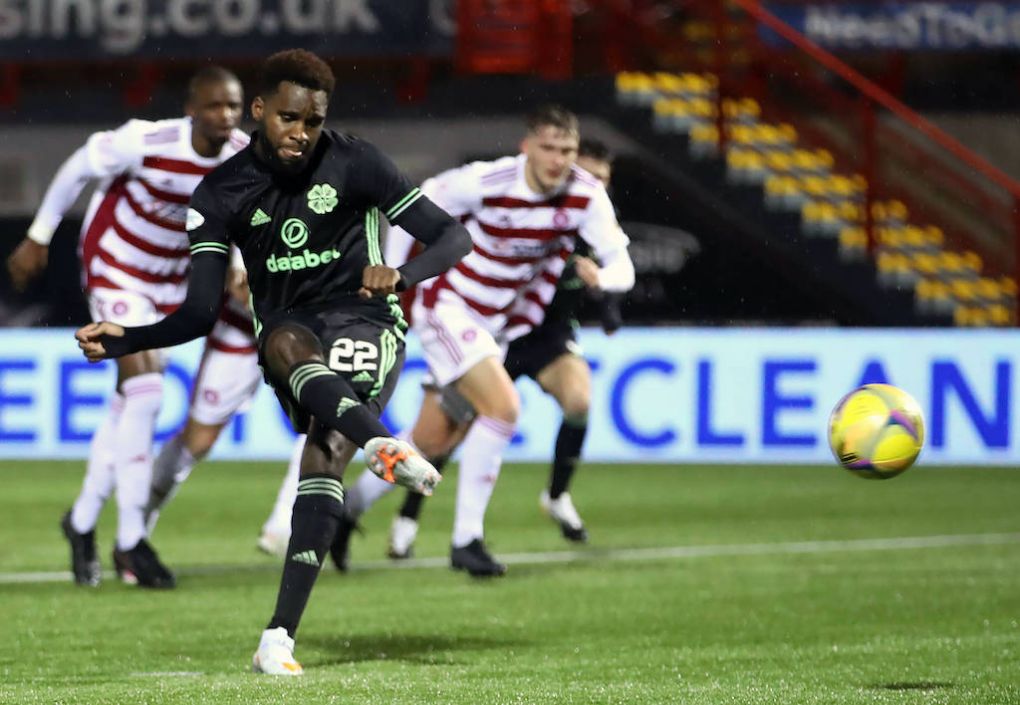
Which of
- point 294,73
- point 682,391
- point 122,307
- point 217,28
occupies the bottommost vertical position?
point 682,391

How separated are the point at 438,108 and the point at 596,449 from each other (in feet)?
17.7

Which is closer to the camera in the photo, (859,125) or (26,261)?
(26,261)

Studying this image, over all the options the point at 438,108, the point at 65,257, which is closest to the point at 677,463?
the point at 438,108

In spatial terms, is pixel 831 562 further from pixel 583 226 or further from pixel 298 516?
pixel 298 516

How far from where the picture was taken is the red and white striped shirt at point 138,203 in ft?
24.5

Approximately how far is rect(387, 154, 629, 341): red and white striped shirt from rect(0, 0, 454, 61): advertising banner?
9078 mm

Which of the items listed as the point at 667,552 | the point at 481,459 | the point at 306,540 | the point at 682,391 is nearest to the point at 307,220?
the point at 306,540

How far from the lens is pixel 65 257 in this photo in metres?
18.3

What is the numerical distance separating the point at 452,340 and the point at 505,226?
1.95 ft

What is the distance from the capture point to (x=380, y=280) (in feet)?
16.9

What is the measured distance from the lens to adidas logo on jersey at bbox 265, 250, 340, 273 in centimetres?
552

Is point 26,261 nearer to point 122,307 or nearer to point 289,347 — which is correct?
point 122,307

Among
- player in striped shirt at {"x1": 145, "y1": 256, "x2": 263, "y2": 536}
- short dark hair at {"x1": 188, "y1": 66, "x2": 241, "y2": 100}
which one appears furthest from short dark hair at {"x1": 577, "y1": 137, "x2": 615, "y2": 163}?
short dark hair at {"x1": 188, "y1": 66, "x2": 241, "y2": 100}

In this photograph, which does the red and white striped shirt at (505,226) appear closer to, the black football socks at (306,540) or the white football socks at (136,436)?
the white football socks at (136,436)
